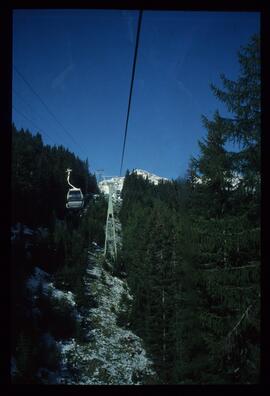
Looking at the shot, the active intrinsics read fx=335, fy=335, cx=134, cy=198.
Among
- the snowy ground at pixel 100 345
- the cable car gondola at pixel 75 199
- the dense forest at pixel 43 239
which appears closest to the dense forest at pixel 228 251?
the snowy ground at pixel 100 345

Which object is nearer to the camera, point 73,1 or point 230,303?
point 73,1

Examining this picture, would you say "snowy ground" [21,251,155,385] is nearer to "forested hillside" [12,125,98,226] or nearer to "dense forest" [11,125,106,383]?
"dense forest" [11,125,106,383]

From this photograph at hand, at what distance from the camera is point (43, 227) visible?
30.1m

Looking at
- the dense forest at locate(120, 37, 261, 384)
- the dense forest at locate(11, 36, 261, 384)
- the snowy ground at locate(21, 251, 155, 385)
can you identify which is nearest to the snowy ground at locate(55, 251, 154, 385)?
the snowy ground at locate(21, 251, 155, 385)

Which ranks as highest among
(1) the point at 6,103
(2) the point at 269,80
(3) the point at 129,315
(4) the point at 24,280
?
(2) the point at 269,80

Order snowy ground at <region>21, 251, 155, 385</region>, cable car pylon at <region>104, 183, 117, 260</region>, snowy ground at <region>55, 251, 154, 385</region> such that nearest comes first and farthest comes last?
snowy ground at <region>21, 251, 155, 385</region>, snowy ground at <region>55, 251, 154, 385</region>, cable car pylon at <region>104, 183, 117, 260</region>

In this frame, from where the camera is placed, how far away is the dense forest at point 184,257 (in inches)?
314

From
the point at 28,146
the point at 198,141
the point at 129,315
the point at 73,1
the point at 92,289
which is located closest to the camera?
the point at 73,1

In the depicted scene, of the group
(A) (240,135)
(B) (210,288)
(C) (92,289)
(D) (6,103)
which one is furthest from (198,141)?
(C) (92,289)

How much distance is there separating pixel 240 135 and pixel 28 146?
43.1ft

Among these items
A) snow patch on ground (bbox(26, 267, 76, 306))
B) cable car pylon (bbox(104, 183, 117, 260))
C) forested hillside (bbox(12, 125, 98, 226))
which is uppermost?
forested hillside (bbox(12, 125, 98, 226))

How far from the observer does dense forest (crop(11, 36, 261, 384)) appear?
7.97 meters

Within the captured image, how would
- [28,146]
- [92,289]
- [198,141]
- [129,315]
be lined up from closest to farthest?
[198,141]
[28,146]
[129,315]
[92,289]

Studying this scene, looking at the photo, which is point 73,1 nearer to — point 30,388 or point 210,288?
point 30,388
